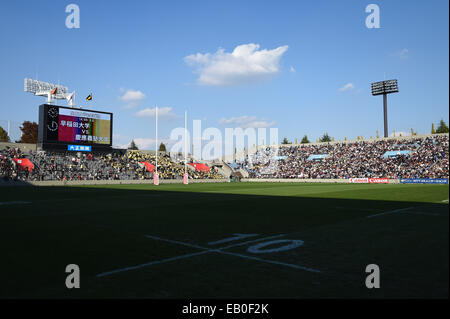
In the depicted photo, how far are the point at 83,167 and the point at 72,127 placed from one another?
5865 millimetres

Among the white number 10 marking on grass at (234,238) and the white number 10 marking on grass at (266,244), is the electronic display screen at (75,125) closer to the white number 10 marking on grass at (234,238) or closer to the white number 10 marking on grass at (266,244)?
the white number 10 marking on grass at (234,238)

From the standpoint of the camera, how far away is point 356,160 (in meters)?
58.1

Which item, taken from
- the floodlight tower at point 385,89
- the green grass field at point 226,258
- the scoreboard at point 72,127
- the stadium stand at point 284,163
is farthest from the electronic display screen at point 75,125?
the floodlight tower at point 385,89

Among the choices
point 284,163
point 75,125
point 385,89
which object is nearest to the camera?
point 75,125

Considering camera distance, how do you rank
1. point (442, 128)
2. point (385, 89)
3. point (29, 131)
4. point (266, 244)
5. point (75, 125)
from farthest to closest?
point (442, 128), point (29, 131), point (385, 89), point (75, 125), point (266, 244)

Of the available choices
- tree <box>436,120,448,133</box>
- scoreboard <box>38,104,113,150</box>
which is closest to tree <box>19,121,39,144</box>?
scoreboard <box>38,104,113,150</box>

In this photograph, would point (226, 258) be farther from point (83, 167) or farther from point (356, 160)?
point (356, 160)

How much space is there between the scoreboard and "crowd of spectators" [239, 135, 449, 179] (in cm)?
3292

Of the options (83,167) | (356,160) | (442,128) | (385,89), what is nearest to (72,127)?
(83,167)

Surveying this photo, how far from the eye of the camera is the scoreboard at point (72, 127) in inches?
1676

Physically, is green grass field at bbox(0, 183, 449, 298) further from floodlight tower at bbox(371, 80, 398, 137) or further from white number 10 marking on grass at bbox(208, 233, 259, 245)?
floodlight tower at bbox(371, 80, 398, 137)

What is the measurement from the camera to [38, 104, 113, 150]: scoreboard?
42.6m
